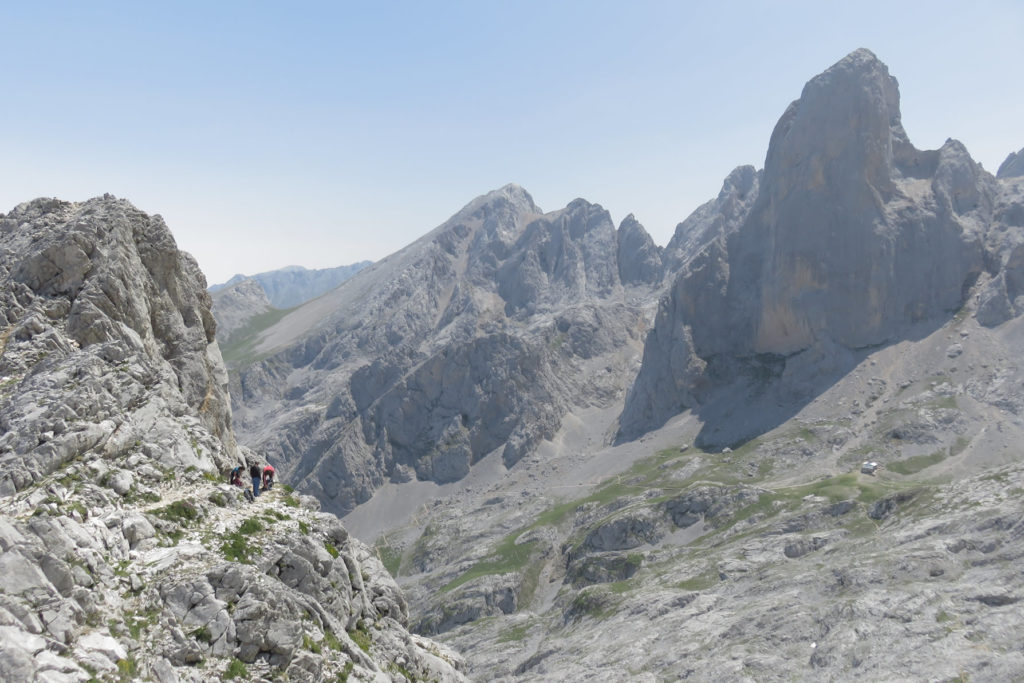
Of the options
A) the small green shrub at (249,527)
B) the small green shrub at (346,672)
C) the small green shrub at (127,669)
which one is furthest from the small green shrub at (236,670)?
the small green shrub at (249,527)

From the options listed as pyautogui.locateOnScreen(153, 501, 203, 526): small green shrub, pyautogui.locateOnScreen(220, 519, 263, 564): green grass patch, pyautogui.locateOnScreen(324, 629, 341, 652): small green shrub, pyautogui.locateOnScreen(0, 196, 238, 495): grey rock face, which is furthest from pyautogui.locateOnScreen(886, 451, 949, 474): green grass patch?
pyautogui.locateOnScreen(153, 501, 203, 526): small green shrub

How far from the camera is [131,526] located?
27234 millimetres

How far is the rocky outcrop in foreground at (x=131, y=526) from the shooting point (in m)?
22.5

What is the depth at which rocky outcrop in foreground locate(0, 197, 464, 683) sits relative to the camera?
22.5 meters

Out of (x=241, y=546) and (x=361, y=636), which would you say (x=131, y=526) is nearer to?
(x=241, y=546)

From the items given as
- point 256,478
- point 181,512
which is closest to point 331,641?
point 181,512

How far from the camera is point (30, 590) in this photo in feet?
70.4

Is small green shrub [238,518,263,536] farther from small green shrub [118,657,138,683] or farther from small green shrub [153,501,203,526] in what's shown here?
small green shrub [118,657,138,683]

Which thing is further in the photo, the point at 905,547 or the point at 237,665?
the point at 905,547

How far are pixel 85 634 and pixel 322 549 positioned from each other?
11.9 metres

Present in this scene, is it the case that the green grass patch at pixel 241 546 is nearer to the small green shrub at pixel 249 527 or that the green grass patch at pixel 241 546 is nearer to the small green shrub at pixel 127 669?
the small green shrub at pixel 249 527

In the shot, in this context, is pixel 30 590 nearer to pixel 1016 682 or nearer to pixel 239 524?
pixel 239 524

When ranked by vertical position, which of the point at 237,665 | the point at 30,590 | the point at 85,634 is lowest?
the point at 237,665

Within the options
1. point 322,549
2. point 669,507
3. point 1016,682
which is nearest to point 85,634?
point 322,549
